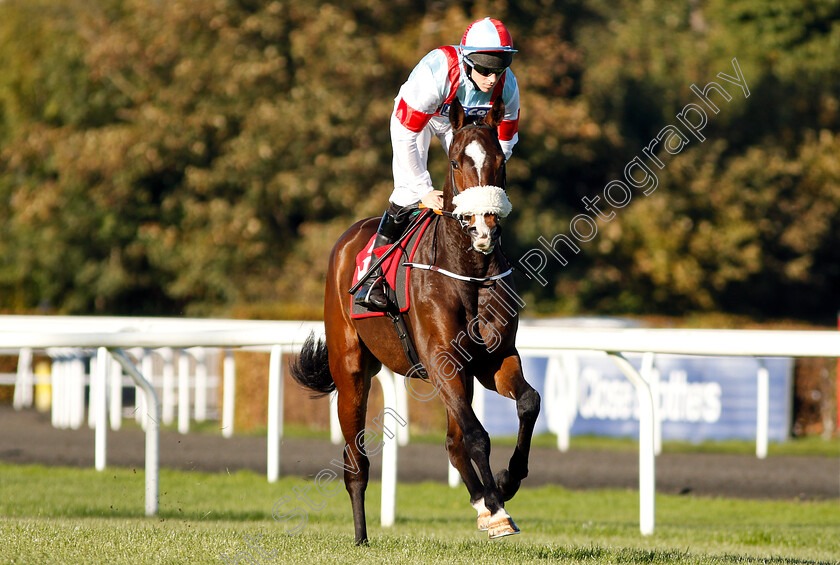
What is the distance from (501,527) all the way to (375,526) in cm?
244

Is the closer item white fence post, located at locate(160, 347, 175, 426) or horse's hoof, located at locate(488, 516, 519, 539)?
horse's hoof, located at locate(488, 516, 519, 539)

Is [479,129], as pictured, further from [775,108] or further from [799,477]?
[775,108]

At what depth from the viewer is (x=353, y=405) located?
5719 millimetres

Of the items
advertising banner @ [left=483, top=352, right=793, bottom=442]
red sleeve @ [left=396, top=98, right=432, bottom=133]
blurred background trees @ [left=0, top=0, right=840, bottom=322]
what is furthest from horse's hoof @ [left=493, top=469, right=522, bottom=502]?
blurred background trees @ [left=0, top=0, right=840, bottom=322]

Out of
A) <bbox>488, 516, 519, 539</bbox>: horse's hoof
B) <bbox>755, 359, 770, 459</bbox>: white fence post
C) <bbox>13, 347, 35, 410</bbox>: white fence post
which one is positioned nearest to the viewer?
<bbox>488, 516, 519, 539</bbox>: horse's hoof

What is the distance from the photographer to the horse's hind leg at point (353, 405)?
221 inches

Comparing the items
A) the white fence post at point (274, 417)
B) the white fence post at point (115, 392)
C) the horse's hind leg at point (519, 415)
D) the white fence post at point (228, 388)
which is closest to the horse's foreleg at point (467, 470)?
the horse's hind leg at point (519, 415)

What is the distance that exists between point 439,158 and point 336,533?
1322 cm

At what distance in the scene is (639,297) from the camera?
22.0m

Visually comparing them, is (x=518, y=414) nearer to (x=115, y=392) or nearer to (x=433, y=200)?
(x=433, y=200)

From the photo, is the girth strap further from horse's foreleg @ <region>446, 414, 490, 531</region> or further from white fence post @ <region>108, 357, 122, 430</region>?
white fence post @ <region>108, 357, 122, 430</region>

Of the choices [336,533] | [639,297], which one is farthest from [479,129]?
[639,297]

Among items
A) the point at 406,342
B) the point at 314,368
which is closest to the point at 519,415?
the point at 406,342

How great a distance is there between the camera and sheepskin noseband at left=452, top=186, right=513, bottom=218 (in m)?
4.37
